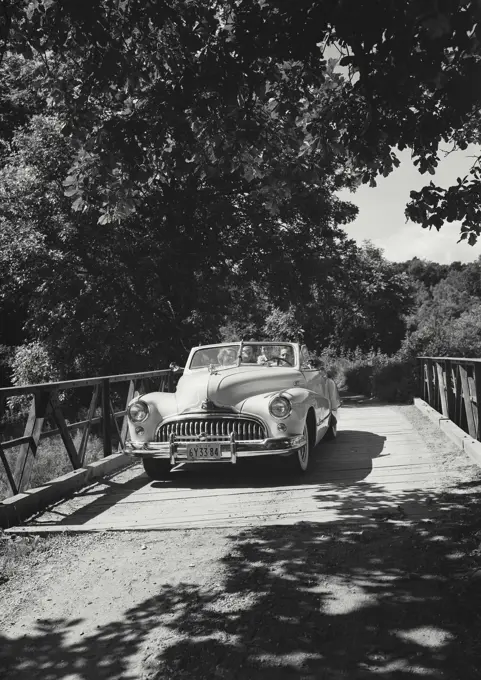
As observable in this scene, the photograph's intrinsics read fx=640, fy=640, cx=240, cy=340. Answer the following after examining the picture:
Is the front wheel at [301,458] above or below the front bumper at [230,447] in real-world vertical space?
below

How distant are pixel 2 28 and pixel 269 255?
592 inches

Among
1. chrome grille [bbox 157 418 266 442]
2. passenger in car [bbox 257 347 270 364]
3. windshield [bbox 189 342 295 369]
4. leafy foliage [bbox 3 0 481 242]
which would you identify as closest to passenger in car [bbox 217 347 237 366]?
windshield [bbox 189 342 295 369]

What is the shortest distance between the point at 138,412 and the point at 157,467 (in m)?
0.70

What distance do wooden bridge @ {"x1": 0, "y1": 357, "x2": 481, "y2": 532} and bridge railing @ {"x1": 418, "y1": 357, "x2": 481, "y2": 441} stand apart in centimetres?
3

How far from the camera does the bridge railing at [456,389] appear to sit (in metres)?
8.15

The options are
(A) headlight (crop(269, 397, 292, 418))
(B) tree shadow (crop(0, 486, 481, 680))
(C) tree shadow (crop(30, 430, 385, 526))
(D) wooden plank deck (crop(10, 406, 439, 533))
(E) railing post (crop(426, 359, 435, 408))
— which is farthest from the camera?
(E) railing post (crop(426, 359, 435, 408))

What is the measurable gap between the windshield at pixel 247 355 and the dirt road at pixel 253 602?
146 inches

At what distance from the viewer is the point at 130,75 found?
6.18m

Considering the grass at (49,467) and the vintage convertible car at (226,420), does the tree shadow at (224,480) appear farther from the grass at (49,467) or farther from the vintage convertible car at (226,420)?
the grass at (49,467)

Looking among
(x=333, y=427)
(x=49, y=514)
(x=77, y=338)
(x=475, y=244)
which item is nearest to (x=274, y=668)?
(x=49, y=514)

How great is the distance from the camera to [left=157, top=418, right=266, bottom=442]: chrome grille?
23.6ft

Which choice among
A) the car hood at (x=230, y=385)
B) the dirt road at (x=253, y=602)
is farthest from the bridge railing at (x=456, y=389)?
the dirt road at (x=253, y=602)

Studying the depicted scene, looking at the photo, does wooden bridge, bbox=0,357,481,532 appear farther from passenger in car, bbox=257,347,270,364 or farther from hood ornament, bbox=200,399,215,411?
passenger in car, bbox=257,347,270,364

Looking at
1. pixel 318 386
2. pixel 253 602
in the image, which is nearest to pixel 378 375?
pixel 318 386
